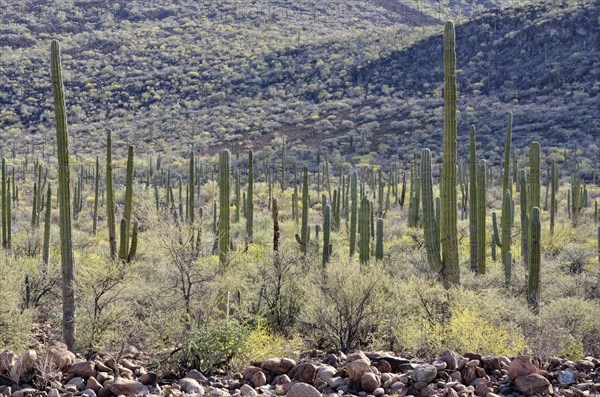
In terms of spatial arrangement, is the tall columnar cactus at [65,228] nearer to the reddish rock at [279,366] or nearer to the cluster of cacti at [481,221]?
the reddish rock at [279,366]

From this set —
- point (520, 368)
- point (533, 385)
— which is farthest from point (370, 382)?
point (533, 385)

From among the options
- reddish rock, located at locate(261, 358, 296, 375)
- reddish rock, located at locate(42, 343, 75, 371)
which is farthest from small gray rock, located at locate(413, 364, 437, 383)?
reddish rock, located at locate(42, 343, 75, 371)

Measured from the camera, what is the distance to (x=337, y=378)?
337 inches

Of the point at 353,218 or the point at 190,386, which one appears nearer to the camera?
the point at 190,386

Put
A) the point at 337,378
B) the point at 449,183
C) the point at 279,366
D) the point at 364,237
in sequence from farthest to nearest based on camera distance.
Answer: the point at 364,237 < the point at 449,183 < the point at 279,366 < the point at 337,378

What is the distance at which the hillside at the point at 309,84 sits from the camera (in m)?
64.4

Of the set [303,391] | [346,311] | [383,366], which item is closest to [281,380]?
[303,391]

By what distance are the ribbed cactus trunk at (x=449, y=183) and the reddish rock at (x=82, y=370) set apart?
22.5 feet

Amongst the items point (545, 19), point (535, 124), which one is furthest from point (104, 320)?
point (545, 19)

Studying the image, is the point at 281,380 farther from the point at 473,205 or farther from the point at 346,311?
the point at 473,205

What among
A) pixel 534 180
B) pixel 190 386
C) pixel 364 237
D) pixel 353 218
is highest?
pixel 534 180

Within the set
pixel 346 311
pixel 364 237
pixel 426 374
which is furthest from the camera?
pixel 364 237

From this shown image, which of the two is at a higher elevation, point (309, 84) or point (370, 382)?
point (309, 84)

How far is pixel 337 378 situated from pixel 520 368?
212 cm
